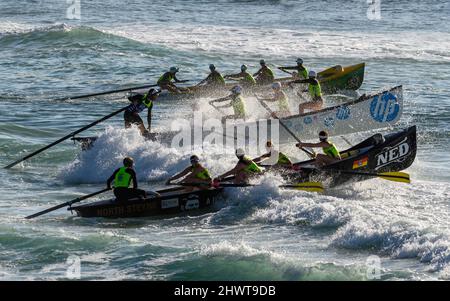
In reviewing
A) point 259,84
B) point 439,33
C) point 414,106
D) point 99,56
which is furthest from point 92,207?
point 439,33

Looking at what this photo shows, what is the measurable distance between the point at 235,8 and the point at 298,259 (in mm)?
41324

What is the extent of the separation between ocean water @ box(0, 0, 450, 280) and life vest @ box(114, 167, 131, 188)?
81 centimetres

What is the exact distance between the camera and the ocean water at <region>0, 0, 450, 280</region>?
53.1 ft

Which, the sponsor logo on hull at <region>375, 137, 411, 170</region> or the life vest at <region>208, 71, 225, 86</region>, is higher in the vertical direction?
the life vest at <region>208, 71, 225, 86</region>

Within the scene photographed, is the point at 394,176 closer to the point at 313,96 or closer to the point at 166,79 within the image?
the point at 313,96

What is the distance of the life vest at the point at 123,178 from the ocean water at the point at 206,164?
0.81 meters

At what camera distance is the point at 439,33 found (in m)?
48.3

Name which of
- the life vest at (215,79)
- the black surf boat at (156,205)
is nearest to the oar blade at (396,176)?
the black surf boat at (156,205)

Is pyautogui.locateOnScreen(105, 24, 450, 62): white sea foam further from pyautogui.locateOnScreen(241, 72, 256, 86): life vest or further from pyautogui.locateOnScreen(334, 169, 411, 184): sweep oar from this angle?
pyautogui.locateOnScreen(334, 169, 411, 184): sweep oar

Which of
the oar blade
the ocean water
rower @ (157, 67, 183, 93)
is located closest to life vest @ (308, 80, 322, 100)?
the ocean water

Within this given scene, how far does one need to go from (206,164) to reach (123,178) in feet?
16.7

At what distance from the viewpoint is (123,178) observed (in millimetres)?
18938

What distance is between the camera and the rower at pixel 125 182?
18.9 meters
